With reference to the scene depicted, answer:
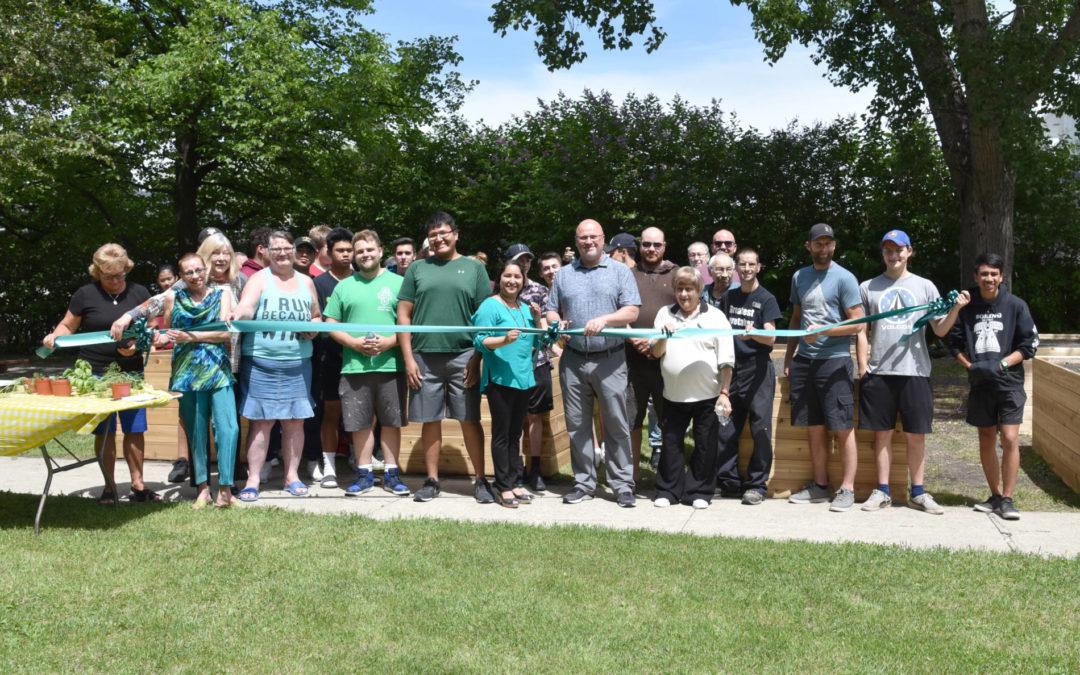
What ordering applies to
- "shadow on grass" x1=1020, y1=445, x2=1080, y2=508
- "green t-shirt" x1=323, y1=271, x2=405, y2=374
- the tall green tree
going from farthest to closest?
the tall green tree → "green t-shirt" x1=323, y1=271, x2=405, y2=374 → "shadow on grass" x1=1020, y1=445, x2=1080, y2=508

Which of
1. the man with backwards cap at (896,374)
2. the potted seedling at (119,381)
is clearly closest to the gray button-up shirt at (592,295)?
the man with backwards cap at (896,374)

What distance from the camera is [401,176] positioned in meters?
21.6

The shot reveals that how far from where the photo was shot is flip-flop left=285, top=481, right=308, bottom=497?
7062 mm

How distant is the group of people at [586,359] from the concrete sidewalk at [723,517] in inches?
5.7

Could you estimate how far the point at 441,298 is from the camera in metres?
6.87

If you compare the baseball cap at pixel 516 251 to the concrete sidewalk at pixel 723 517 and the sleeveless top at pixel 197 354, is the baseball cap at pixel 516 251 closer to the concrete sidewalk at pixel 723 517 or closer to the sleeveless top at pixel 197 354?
the concrete sidewalk at pixel 723 517

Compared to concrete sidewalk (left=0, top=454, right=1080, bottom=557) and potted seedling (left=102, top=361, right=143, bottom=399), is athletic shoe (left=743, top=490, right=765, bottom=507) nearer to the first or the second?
concrete sidewalk (left=0, top=454, right=1080, bottom=557)

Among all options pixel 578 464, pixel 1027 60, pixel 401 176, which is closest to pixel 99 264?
pixel 578 464

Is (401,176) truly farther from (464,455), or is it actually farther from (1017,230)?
(464,455)

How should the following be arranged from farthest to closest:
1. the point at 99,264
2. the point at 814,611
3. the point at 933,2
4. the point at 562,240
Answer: the point at 562,240, the point at 933,2, the point at 99,264, the point at 814,611

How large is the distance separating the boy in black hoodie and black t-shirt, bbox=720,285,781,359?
1380mm

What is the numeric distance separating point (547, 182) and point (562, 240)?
4.17ft

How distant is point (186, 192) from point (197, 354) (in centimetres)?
1540

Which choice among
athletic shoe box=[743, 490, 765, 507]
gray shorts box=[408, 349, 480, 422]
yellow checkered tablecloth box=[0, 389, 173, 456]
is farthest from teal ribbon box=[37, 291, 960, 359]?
athletic shoe box=[743, 490, 765, 507]
